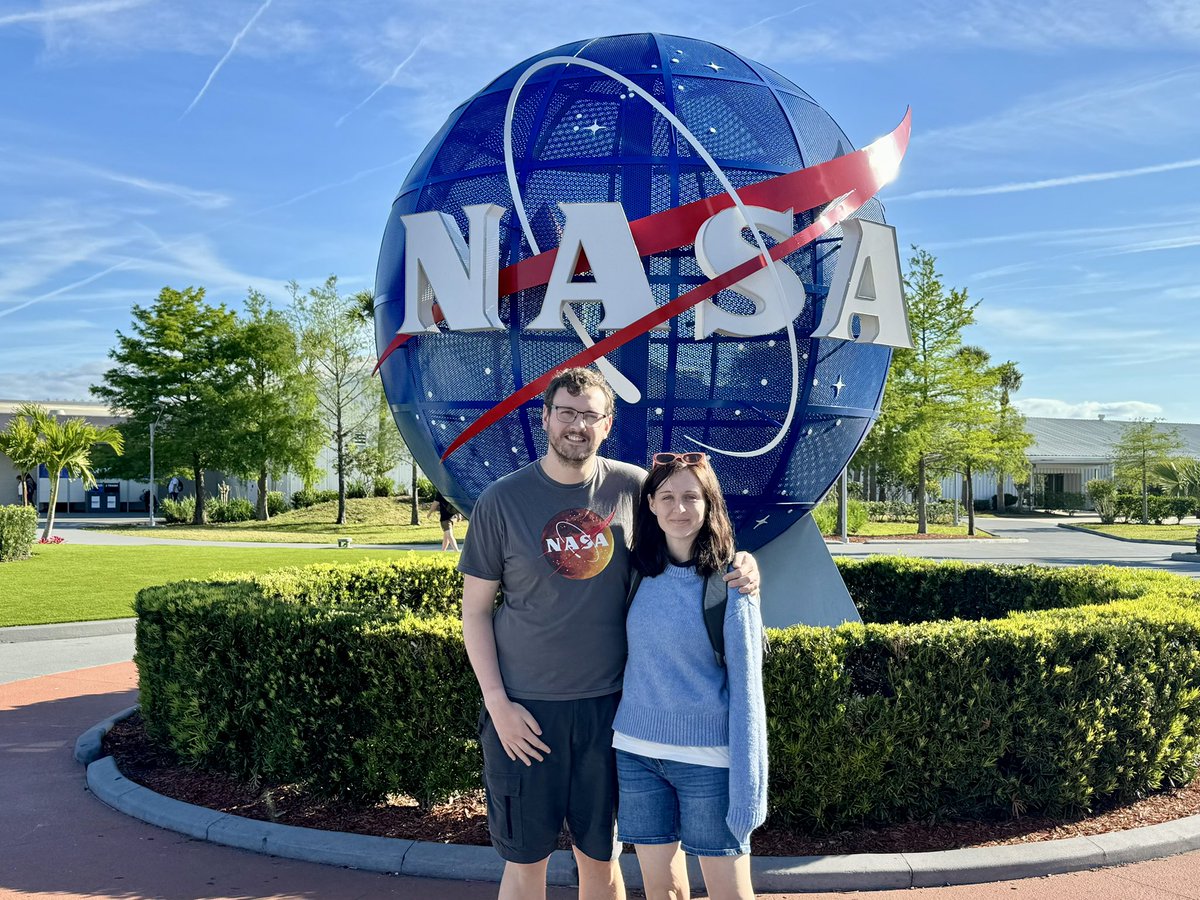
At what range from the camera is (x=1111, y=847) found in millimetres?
5254

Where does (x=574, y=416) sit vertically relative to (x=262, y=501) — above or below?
above

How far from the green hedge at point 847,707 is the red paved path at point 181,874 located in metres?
0.60

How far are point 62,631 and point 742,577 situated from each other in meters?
11.9

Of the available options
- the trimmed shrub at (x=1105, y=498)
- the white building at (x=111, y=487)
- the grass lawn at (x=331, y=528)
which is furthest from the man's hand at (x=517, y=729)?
the trimmed shrub at (x=1105, y=498)

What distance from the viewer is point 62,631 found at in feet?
41.7

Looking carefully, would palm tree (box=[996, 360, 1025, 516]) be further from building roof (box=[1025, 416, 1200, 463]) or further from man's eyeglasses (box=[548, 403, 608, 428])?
man's eyeglasses (box=[548, 403, 608, 428])

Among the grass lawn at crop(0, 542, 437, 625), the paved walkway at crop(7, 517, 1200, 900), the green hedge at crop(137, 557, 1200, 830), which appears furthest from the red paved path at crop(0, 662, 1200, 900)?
the grass lawn at crop(0, 542, 437, 625)

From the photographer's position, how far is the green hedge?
535cm

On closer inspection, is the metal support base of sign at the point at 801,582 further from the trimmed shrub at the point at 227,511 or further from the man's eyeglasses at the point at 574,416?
the trimmed shrub at the point at 227,511

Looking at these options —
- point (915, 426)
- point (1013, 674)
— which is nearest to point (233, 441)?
point (915, 426)

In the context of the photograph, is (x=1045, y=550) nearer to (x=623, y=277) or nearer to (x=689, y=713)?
(x=623, y=277)

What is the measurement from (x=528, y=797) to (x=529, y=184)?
411 centimetres

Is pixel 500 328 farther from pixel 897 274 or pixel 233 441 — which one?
pixel 233 441

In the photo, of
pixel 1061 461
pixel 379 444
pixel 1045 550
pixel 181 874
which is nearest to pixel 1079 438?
pixel 1061 461
